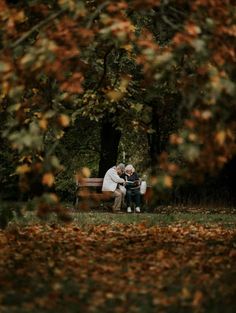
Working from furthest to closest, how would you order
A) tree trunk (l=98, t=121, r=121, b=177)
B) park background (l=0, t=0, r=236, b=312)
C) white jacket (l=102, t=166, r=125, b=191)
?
tree trunk (l=98, t=121, r=121, b=177) < white jacket (l=102, t=166, r=125, b=191) < park background (l=0, t=0, r=236, b=312)

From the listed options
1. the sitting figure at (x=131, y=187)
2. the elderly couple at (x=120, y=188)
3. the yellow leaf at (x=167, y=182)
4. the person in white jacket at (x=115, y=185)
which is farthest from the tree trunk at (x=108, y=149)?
the yellow leaf at (x=167, y=182)

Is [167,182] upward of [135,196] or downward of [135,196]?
downward

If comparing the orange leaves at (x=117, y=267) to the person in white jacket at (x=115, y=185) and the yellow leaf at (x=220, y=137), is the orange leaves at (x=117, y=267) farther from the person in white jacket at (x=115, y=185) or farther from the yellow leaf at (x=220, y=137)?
the person in white jacket at (x=115, y=185)

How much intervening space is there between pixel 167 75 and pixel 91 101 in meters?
11.3

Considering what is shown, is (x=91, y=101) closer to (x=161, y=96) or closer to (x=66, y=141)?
(x=161, y=96)

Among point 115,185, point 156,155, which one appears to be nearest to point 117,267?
point 156,155

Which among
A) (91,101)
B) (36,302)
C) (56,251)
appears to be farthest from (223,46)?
(91,101)

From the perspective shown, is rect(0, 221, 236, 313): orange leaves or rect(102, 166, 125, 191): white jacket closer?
rect(0, 221, 236, 313): orange leaves

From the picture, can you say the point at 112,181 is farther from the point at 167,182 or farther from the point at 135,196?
the point at 167,182

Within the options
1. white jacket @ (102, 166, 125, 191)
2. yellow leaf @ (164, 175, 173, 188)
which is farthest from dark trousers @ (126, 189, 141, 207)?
yellow leaf @ (164, 175, 173, 188)

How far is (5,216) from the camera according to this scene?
948 centimetres

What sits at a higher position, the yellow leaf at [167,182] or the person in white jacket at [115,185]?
the person in white jacket at [115,185]

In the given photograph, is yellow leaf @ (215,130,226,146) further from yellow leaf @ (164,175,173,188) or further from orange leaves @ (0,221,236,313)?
orange leaves @ (0,221,236,313)

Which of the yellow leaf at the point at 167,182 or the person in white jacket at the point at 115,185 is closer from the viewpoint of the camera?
the yellow leaf at the point at 167,182
